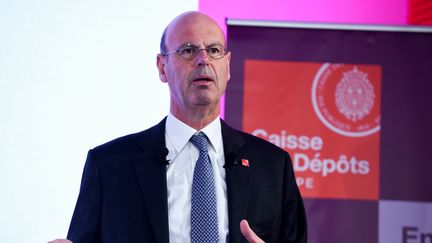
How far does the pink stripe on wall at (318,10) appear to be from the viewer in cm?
431

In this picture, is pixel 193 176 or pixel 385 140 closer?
pixel 193 176

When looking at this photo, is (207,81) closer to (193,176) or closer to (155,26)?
(193,176)

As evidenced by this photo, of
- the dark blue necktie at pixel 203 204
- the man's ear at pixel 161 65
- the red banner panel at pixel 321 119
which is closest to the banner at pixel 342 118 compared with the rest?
the red banner panel at pixel 321 119

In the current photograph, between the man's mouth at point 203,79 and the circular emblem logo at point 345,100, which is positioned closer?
the man's mouth at point 203,79

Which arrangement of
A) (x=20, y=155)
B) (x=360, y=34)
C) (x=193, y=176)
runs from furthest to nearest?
(x=360, y=34) < (x=20, y=155) < (x=193, y=176)

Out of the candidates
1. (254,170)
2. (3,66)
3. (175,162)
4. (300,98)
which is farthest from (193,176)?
(3,66)

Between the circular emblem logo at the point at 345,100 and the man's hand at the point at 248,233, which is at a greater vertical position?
the circular emblem logo at the point at 345,100

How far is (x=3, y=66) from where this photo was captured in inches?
148

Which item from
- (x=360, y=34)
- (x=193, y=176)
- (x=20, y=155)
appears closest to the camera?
(x=193, y=176)

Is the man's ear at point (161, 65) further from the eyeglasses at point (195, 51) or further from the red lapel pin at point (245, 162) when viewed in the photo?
the red lapel pin at point (245, 162)

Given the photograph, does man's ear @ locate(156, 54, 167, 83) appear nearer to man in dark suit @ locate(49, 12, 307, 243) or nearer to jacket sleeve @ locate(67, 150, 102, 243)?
man in dark suit @ locate(49, 12, 307, 243)

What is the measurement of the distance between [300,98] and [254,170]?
1.64 meters

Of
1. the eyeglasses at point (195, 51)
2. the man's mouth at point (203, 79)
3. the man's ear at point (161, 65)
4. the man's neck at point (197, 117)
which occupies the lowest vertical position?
the man's neck at point (197, 117)

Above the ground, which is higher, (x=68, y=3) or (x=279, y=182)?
(x=68, y=3)
